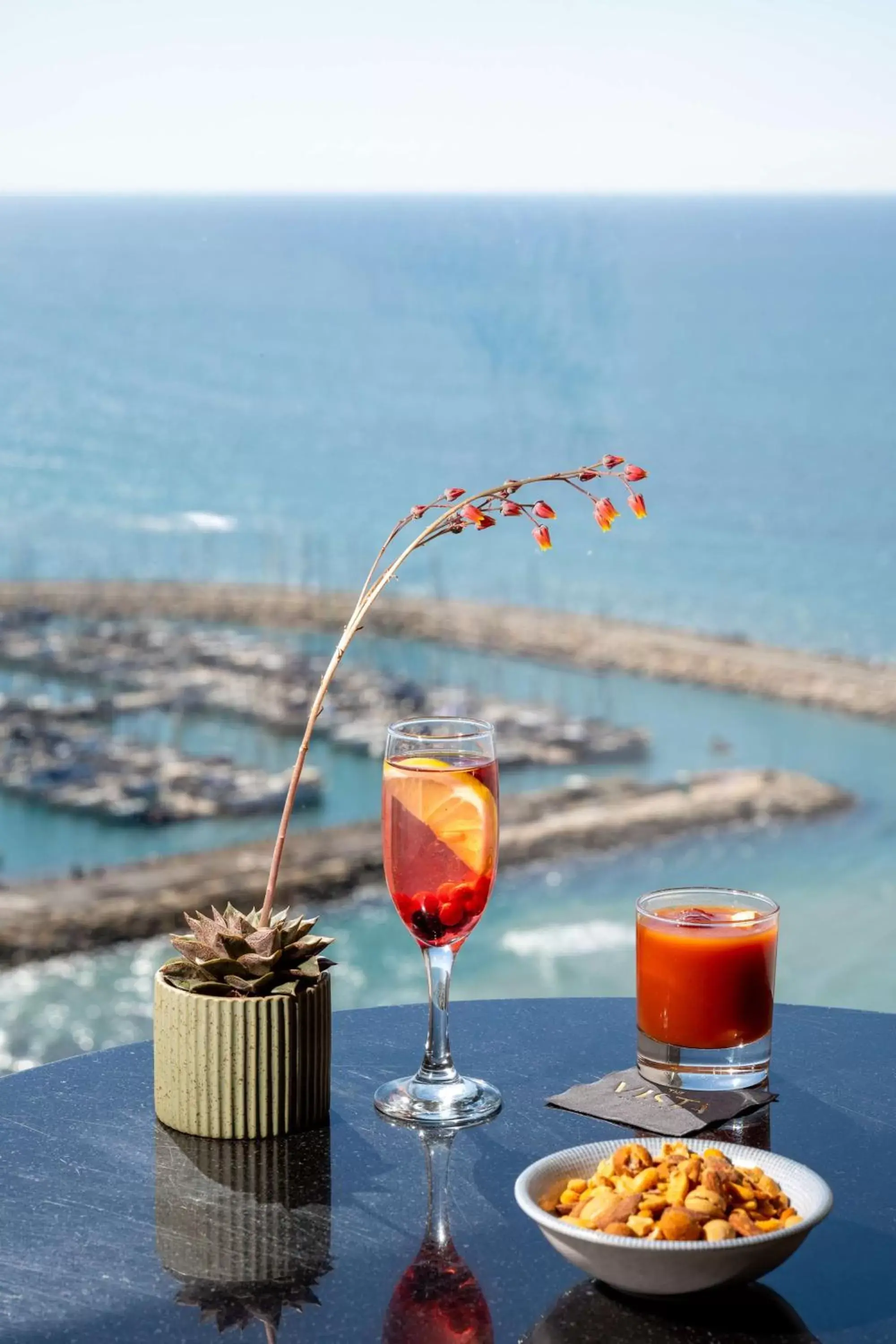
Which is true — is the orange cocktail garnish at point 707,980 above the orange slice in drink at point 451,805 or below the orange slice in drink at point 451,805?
below

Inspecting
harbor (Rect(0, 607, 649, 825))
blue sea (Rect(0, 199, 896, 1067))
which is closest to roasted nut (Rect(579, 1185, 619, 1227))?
blue sea (Rect(0, 199, 896, 1067))

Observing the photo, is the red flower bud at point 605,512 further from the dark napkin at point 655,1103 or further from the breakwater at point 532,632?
the breakwater at point 532,632

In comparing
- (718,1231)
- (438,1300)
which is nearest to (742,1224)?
(718,1231)

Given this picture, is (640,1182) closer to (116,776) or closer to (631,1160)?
(631,1160)

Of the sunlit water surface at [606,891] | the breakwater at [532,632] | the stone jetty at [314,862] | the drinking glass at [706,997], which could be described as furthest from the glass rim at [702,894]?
the stone jetty at [314,862]

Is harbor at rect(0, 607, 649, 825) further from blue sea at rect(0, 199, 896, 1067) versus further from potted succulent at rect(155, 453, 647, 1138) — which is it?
potted succulent at rect(155, 453, 647, 1138)

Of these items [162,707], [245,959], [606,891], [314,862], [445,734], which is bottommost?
[606,891]
